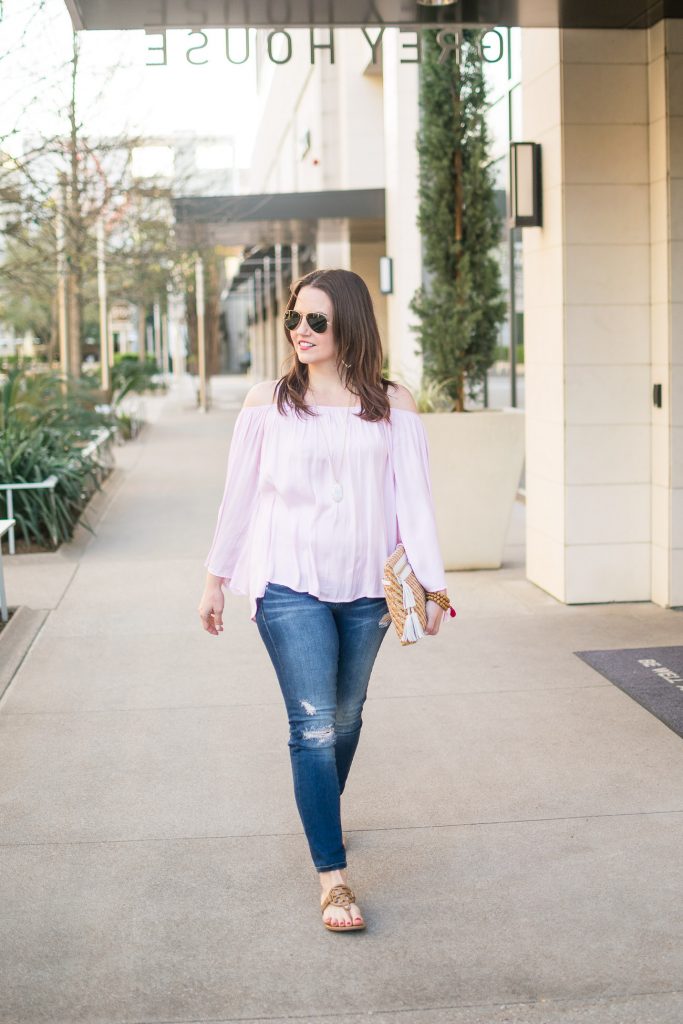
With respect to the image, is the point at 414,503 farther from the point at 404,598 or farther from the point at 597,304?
the point at 597,304

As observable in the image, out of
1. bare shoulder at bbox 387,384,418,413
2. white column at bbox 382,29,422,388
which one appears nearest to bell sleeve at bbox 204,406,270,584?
bare shoulder at bbox 387,384,418,413

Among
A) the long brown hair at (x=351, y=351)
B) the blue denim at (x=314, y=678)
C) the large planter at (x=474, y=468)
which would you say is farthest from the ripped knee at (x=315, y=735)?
the large planter at (x=474, y=468)

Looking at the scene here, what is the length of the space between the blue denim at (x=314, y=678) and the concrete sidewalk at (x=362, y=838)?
13.3 inches

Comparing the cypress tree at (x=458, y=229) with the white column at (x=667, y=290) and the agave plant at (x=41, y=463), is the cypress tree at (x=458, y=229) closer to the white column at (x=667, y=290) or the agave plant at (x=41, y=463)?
the white column at (x=667, y=290)

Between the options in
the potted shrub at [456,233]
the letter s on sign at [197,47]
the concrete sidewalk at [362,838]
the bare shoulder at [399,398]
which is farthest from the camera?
the potted shrub at [456,233]

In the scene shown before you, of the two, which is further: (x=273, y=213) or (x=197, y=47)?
(x=273, y=213)

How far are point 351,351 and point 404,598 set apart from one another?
768 millimetres

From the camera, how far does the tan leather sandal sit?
3896 millimetres

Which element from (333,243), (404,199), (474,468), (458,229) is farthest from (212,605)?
(333,243)

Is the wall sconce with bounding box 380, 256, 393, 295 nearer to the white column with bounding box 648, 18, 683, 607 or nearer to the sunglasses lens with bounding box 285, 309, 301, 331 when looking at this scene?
the white column with bounding box 648, 18, 683, 607

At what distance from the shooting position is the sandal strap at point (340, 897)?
12.9 feet

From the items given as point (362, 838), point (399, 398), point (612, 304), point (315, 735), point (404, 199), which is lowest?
point (362, 838)

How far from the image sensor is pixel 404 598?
396cm

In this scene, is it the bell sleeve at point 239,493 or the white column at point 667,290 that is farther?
the white column at point 667,290
